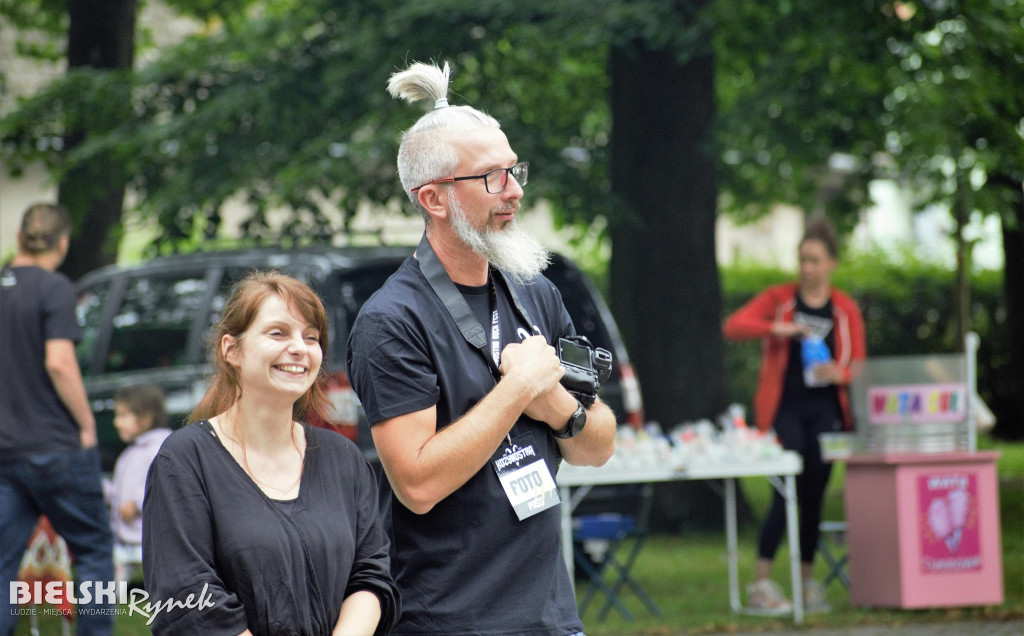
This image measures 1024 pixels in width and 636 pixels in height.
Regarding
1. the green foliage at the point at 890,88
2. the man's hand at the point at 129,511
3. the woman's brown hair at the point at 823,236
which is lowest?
the man's hand at the point at 129,511

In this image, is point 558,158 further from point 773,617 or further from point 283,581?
point 283,581

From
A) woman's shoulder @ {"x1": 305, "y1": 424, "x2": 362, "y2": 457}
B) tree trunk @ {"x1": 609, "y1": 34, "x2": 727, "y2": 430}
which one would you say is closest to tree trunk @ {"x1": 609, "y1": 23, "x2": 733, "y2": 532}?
tree trunk @ {"x1": 609, "y1": 34, "x2": 727, "y2": 430}

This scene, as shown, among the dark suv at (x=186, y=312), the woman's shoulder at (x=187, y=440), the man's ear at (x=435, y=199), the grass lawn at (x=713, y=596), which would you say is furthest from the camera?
the dark suv at (x=186, y=312)

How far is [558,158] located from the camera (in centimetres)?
976

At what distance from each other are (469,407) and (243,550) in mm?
575

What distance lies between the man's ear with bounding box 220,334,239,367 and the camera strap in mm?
502

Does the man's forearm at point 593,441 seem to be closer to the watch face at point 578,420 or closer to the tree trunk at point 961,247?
the watch face at point 578,420

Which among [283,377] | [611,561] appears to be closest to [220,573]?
[283,377]

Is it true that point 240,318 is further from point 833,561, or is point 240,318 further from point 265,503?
point 833,561

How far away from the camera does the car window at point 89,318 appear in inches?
339

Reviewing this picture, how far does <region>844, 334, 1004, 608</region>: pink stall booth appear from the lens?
7082 mm

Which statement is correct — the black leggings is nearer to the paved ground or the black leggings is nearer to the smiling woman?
the paved ground

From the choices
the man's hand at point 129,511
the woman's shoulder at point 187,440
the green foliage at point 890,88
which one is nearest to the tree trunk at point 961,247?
the green foliage at point 890,88

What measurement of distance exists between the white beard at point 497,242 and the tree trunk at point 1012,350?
1178 cm
